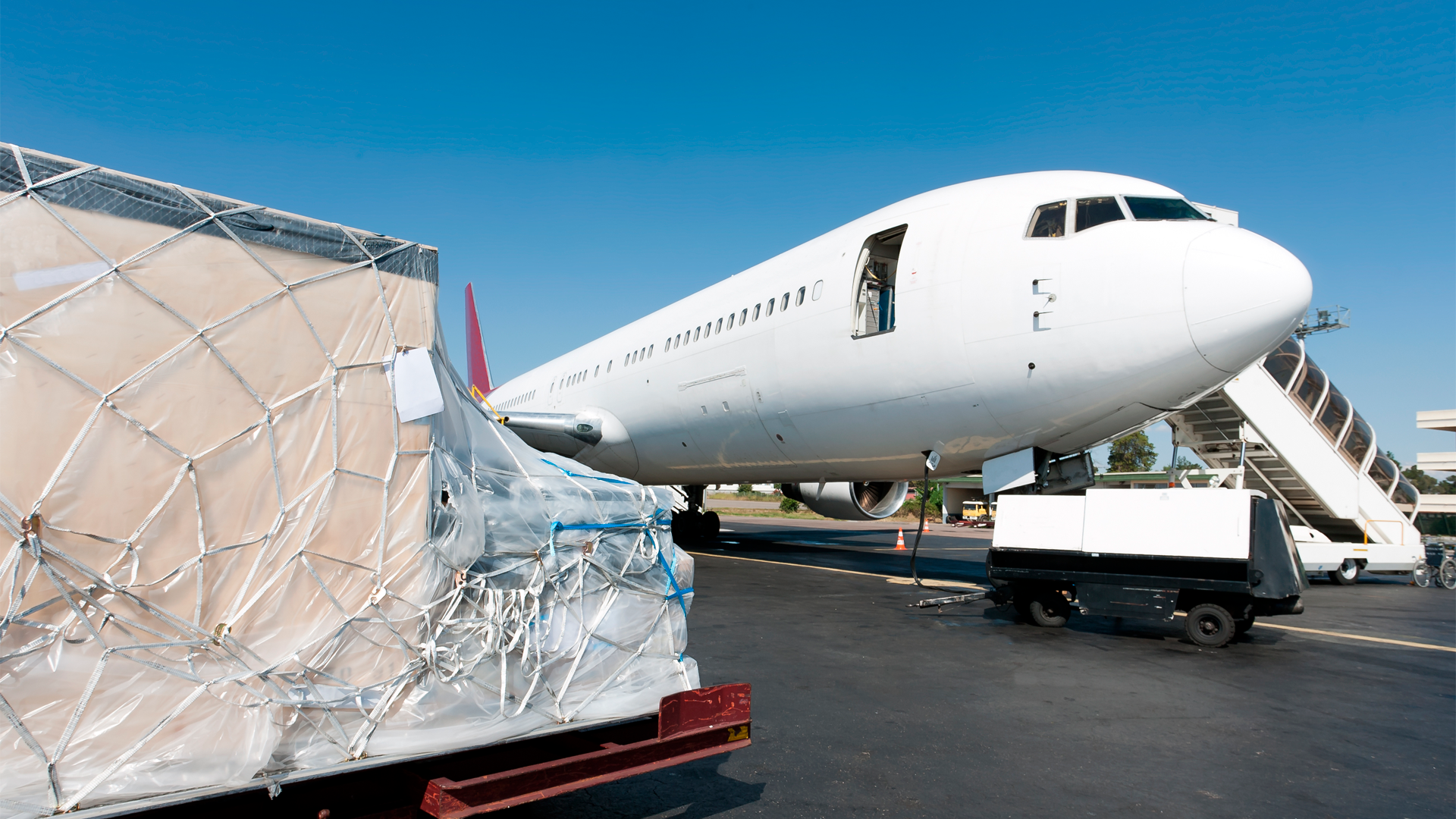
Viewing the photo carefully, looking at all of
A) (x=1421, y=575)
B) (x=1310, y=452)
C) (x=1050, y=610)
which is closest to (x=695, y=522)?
(x=1050, y=610)

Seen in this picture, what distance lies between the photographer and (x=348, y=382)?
263 centimetres

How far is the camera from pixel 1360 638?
24.4ft

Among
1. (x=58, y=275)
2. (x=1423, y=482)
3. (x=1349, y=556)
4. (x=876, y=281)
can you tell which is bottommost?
(x=1349, y=556)

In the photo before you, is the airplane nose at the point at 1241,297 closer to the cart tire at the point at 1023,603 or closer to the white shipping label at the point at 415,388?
the cart tire at the point at 1023,603

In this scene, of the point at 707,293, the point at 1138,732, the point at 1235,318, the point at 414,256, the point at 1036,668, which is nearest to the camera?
the point at 414,256

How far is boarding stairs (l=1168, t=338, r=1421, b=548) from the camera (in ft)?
45.6

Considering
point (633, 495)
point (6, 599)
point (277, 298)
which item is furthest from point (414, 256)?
point (6, 599)

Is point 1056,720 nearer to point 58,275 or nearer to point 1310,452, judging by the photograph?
point 58,275

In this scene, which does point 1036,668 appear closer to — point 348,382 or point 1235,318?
point 1235,318

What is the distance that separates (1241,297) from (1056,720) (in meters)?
3.89

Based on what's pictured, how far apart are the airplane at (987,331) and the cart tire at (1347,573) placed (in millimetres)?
8599

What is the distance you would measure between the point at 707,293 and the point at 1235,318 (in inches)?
306

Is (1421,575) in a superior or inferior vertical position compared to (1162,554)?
Answer: inferior

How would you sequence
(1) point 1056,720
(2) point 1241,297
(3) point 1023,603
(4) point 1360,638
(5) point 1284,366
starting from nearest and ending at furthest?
(1) point 1056,720
(2) point 1241,297
(4) point 1360,638
(3) point 1023,603
(5) point 1284,366
